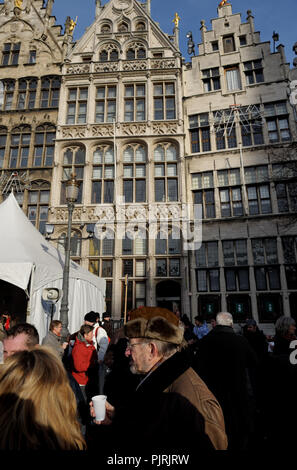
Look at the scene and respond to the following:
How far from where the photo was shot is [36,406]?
3.86ft

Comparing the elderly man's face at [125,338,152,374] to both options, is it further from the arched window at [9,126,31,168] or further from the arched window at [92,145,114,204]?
the arched window at [9,126,31,168]

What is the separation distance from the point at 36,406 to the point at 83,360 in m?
3.26

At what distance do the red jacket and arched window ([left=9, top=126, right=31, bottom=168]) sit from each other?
50.5 feet

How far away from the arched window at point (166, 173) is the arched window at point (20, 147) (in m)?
7.80

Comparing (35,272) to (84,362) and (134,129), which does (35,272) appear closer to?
(84,362)

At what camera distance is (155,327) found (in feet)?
5.97

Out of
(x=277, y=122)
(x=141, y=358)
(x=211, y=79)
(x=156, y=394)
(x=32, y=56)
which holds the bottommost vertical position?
(x=156, y=394)

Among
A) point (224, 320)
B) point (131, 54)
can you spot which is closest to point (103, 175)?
point (131, 54)

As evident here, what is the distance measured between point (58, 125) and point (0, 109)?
437cm

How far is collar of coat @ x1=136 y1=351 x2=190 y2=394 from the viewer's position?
1.33m

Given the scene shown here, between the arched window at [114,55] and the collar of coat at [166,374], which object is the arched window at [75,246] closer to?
the arched window at [114,55]

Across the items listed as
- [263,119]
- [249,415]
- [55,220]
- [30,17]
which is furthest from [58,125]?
[249,415]
